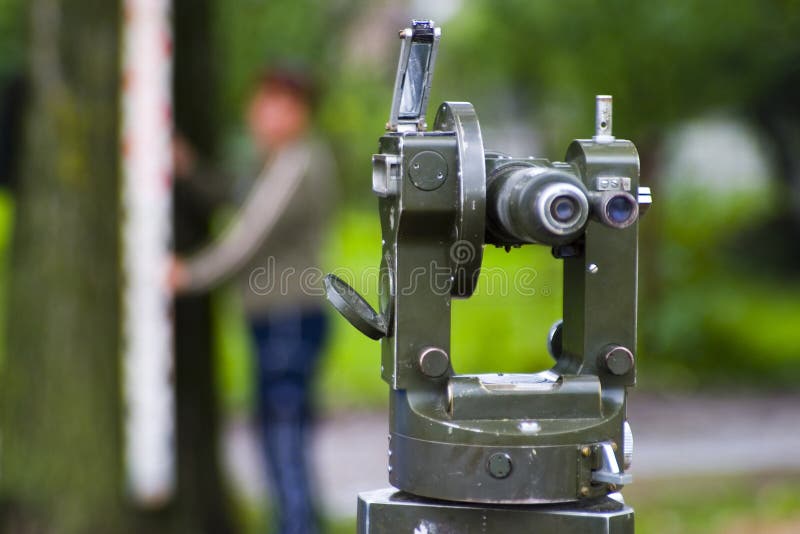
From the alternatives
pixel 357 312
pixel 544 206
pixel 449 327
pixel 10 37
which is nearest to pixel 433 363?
pixel 449 327

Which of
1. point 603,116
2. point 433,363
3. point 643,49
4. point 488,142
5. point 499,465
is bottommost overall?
point 499,465

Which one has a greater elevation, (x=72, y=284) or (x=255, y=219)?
(x=255, y=219)

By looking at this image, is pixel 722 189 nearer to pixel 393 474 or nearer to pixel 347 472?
pixel 347 472

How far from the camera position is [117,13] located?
469 cm

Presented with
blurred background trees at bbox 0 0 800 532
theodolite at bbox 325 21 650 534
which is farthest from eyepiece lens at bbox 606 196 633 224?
blurred background trees at bbox 0 0 800 532

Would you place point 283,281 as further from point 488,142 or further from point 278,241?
Answer: point 488,142

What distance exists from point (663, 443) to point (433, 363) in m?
5.73

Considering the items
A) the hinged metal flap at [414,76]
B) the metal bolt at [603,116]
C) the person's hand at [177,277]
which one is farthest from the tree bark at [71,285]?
the metal bolt at [603,116]

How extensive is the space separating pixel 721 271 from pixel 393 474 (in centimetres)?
933

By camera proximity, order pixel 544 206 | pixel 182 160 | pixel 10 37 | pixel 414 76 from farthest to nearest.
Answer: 1. pixel 10 37
2. pixel 182 160
3. pixel 414 76
4. pixel 544 206

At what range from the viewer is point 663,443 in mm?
7410

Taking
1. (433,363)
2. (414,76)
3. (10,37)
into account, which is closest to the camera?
(433,363)

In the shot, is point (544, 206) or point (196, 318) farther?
point (196, 318)

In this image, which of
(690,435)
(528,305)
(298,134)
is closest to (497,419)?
(298,134)
